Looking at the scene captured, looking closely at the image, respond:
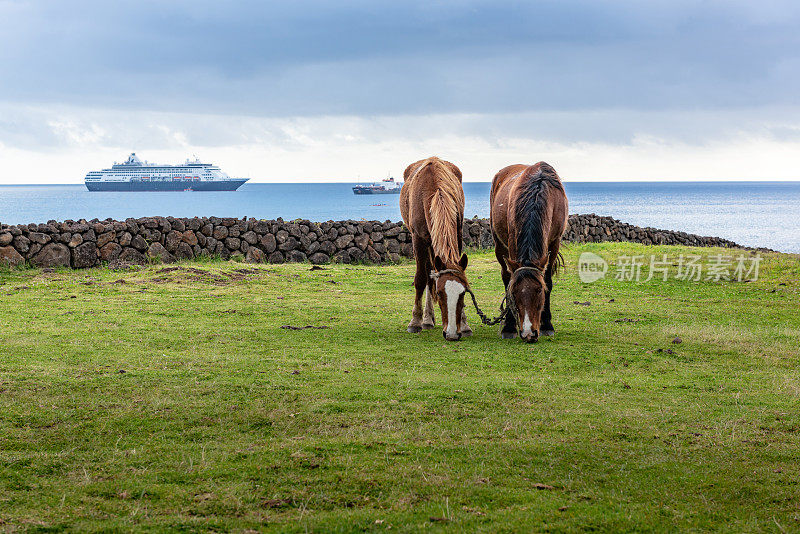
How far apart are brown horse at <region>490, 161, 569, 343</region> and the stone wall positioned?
11259mm

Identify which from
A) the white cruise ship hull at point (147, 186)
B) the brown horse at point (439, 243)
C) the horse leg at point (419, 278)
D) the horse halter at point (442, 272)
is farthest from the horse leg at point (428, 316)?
the white cruise ship hull at point (147, 186)

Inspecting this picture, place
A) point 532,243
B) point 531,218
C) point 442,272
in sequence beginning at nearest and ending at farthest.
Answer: point 532,243, point 531,218, point 442,272

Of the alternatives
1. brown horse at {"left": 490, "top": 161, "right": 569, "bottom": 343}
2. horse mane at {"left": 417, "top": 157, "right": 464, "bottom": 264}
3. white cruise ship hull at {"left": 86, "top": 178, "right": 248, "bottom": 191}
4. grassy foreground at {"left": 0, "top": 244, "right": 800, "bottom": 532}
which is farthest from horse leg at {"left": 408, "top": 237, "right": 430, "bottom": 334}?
white cruise ship hull at {"left": 86, "top": 178, "right": 248, "bottom": 191}

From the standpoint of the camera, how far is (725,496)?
455 centimetres

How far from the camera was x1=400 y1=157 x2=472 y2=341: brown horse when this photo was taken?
31.0ft

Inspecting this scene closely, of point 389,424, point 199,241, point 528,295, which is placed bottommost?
point 389,424

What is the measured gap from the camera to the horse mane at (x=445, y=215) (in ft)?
31.2

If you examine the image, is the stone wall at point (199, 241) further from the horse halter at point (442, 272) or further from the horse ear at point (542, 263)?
the horse ear at point (542, 263)

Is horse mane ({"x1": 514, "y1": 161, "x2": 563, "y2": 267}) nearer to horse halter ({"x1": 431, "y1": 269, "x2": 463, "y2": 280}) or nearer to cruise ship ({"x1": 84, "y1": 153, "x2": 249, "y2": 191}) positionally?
horse halter ({"x1": 431, "y1": 269, "x2": 463, "y2": 280})

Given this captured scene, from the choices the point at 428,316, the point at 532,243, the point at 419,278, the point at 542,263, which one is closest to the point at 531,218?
the point at 532,243

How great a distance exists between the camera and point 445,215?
9.73 meters

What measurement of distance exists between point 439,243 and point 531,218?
1260mm

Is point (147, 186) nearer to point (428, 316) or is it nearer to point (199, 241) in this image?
point (199, 241)

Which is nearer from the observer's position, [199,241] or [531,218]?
[531,218]
